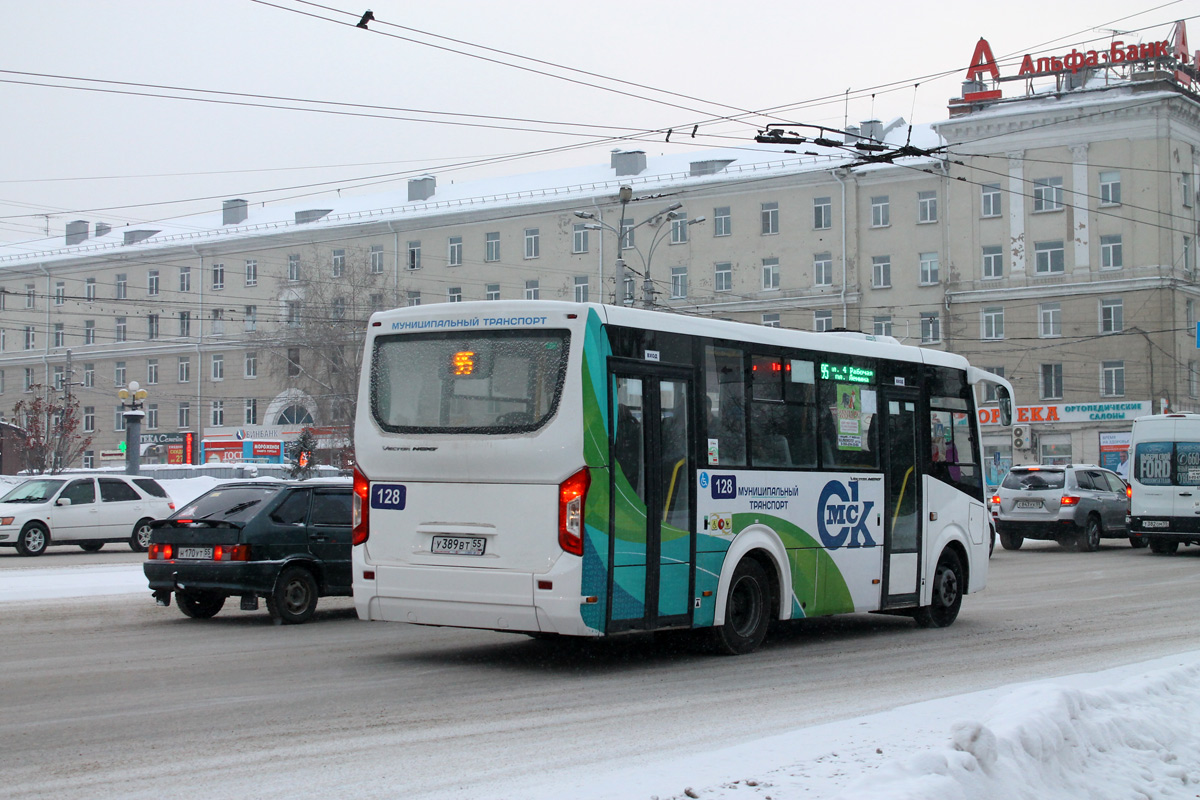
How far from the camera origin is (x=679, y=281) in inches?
2532

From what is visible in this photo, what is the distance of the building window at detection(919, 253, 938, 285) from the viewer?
58969 millimetres

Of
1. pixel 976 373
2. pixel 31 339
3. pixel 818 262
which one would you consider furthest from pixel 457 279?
pixel 976 373

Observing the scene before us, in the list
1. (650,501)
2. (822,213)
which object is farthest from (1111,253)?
(650,501)

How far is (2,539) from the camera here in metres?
25.4

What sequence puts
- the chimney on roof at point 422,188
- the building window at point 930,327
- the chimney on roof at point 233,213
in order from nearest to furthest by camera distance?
1. the building window at point 930,327
2. the chimney on roof at point 422,188
3. the chimney on roof at point 233,213

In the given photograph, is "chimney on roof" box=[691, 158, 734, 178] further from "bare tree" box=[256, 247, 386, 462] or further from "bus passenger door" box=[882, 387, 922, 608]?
"bus passenger door" box=[882, 387, 922, 608]

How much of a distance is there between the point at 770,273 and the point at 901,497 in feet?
164

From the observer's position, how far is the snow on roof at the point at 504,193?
62719 millimetres

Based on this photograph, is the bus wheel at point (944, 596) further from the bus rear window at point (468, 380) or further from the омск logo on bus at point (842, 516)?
the bus rear window at point (468, 380)

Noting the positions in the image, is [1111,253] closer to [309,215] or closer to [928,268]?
[928,268]

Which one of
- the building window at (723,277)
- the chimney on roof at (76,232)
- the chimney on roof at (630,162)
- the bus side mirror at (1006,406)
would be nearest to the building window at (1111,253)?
the building window at (723,277)

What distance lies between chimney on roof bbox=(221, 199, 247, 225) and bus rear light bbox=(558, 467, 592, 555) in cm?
7121

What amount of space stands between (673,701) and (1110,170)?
51.4 meters

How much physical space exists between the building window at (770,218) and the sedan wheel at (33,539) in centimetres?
4228
